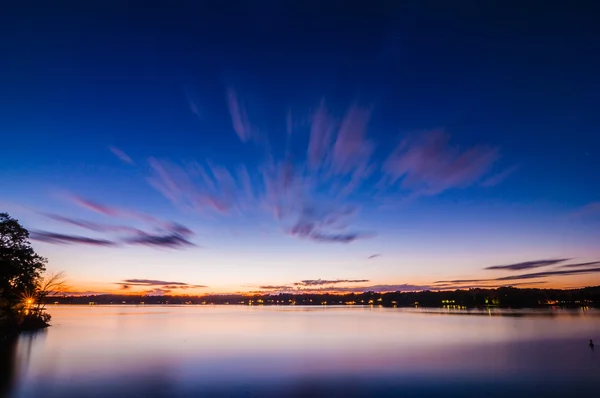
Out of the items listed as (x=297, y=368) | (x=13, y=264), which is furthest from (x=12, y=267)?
(x=297, y=368)

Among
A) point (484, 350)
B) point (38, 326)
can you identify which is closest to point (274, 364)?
point (484, 350)

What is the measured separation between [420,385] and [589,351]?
30719 millimetres

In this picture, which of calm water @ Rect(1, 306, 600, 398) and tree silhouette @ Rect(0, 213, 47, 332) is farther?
tree silhouette @ Rect(0, 213, 47, 332)

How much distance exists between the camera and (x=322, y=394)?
2609 centimetres

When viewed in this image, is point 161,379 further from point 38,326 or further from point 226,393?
point 38,326

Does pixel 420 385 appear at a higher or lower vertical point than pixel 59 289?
lower

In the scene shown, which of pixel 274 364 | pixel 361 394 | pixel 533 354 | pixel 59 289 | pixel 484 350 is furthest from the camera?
pixel 59 289

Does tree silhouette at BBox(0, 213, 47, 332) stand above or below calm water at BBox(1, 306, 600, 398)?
above

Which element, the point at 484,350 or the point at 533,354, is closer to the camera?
the point at 533,354

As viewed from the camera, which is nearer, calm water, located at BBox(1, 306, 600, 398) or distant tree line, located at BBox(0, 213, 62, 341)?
calm water, located at BBox(1, 306, 600, 398)

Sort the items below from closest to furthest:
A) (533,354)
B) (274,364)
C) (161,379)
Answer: (161,379) → (274,364) → (533,354)

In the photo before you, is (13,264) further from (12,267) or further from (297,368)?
(297,368)

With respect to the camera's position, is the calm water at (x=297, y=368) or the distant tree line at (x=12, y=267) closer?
the calm water at (x=297, y=368)

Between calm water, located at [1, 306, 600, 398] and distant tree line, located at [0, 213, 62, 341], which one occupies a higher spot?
distant tree line, located at [0, 213, 62, 341]
